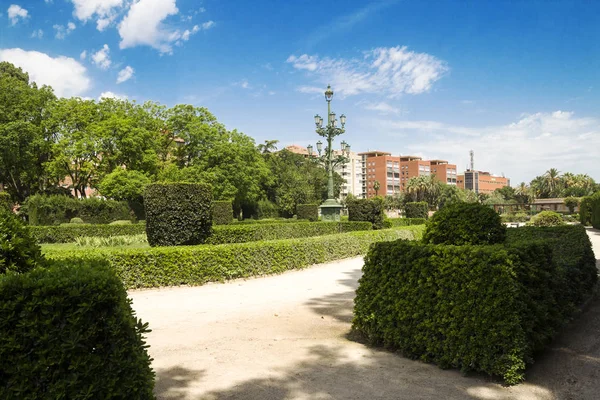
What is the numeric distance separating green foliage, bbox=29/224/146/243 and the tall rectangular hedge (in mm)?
18020

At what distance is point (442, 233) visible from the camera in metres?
5.96

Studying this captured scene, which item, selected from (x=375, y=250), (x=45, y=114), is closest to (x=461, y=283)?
(x=375, y=250)

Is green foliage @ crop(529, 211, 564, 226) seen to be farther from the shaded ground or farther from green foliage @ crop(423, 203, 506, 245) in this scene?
green foliage @ crop(423, 203, 506, 245)

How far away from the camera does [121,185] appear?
32906 mm

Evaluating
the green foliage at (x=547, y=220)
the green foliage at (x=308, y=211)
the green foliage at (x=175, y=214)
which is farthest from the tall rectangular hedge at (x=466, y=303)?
the green foliage at (x=308, y=211)

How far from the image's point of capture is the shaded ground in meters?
3.95

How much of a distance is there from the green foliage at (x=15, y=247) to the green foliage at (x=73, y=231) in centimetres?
1720

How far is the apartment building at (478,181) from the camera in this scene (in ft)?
500

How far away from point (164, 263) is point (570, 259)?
765cm

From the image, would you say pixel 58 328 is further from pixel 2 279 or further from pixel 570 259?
pixel 570 259

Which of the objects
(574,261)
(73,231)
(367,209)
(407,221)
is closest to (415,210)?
(407,221)

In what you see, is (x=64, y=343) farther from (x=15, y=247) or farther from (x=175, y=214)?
(x=175, y=214)

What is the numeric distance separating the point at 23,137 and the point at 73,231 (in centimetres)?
1664

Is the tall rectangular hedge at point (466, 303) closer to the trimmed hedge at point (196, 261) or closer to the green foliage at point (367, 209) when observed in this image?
the trimmed hedge at point (196, 261)
